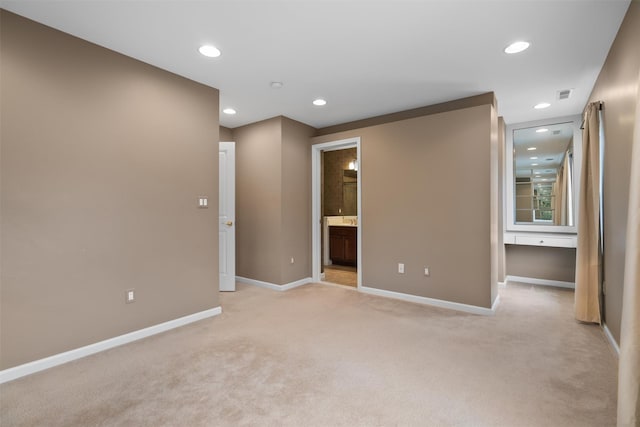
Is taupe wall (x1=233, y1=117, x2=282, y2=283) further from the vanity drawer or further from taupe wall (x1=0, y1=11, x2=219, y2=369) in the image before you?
the vanity drawer

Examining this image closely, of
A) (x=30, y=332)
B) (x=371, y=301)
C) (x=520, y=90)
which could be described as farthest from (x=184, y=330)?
(x=520, y=90)

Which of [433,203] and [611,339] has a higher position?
[433,203]

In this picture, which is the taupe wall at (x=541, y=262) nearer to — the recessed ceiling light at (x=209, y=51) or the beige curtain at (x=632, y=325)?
the beige curtain at (x=632, y=325)

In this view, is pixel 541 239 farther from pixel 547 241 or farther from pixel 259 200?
pixel 259 200

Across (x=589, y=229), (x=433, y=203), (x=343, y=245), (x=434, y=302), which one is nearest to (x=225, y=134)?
(x=343, y=245)

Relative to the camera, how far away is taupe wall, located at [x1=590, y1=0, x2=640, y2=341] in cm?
219

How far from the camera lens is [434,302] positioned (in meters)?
3.95

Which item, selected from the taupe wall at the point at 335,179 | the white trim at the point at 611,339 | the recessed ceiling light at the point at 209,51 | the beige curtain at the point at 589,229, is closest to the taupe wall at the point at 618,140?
the white trim at the point at 611,339

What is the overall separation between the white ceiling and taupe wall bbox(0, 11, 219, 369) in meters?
0.28

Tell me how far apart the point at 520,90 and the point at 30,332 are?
5.27 meters

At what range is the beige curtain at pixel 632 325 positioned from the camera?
1363 millimetres

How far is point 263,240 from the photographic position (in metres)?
4.80

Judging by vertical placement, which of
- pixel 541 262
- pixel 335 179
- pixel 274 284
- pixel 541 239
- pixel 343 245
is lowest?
pixel 274 284

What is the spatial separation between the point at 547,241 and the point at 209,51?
5100 mm
